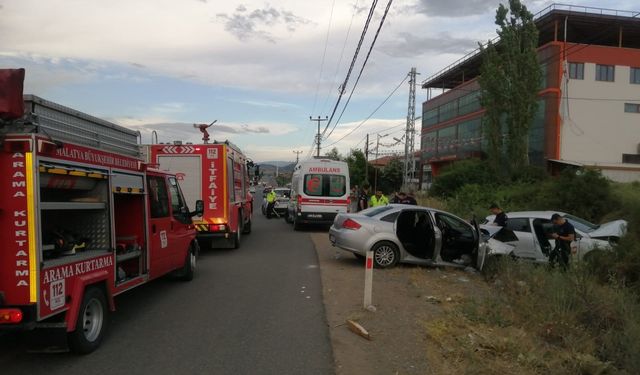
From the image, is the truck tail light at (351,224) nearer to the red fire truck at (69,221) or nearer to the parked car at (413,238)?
the parked car at (413,238)

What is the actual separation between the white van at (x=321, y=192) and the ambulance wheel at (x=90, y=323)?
14.8 m

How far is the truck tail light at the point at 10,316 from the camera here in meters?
4.77

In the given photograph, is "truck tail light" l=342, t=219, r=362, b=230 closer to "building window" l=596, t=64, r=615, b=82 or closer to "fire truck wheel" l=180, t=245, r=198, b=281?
"fire truck wheel" l=180, t=245, r=198, b=281

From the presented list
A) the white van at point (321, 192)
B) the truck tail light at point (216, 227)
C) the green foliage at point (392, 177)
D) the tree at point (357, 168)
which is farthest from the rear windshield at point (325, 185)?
the green foliage at point (392, 177)

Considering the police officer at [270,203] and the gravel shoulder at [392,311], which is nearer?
the gravel shoulder at [392,311]

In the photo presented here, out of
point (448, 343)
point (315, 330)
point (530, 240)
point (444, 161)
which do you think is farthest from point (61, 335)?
point (444, 161)

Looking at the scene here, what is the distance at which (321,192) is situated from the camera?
68.5 ft

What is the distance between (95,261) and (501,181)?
32184mm

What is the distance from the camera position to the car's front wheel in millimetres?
11375

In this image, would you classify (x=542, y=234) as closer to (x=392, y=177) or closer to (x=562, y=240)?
(x=562, y=240)

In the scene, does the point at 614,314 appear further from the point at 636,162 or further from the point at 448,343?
the point at 636,162


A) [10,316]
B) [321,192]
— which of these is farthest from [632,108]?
[10,316]

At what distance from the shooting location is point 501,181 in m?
34.8

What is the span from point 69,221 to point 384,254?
22.1ft
